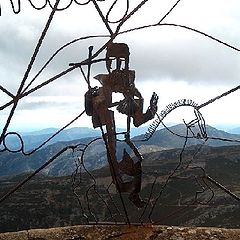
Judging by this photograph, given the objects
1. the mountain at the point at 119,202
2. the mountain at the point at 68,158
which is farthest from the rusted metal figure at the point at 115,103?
the mountain at the point at 68,158

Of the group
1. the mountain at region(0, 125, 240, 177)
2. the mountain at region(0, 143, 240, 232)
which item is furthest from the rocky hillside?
the mountain at region(0, 125, 240, 177)

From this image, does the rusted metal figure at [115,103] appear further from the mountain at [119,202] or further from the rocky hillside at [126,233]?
the mountain at [119,202]

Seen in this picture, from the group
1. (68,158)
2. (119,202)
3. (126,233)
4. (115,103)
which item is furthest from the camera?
(68,158)

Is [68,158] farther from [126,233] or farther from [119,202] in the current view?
[126,233]

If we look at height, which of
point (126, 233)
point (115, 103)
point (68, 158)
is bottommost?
point (126, 233)

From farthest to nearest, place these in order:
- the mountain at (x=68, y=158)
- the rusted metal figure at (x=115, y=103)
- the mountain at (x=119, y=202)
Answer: the mountain at (x=68, y=158)
the mountain at (x=119, y=202)
the rusted metal figure at (x=115, y=103)

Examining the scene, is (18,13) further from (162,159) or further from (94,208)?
(162,159)

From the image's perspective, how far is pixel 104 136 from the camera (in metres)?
3.44

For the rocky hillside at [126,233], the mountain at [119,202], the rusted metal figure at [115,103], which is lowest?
the mountain at [119,202]

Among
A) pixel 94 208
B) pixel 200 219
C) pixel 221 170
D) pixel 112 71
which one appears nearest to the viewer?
pixel 112 71

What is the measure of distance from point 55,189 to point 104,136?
103ft

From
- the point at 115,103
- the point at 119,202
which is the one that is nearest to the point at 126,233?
the point at 115,103

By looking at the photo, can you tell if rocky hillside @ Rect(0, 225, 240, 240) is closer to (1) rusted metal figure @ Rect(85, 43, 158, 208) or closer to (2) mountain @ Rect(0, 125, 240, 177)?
(1) rusted metal figure @ Rect(85, 43, 158, 208)

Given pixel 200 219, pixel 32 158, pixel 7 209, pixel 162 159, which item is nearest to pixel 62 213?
pixel 7 209
